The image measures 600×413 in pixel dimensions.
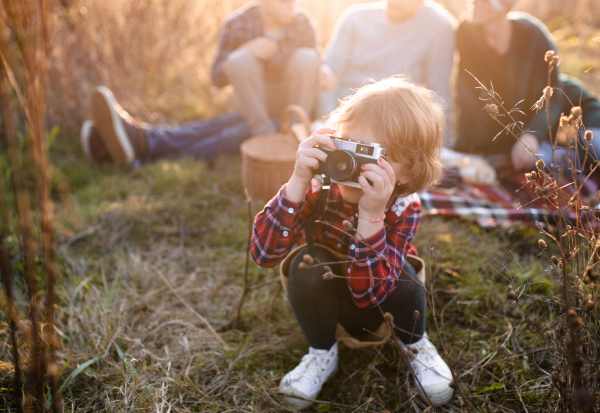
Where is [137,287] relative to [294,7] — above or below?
below

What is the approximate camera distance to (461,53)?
117 inches

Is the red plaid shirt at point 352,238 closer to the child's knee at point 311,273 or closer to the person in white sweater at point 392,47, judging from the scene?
the child's knee at point 311,273

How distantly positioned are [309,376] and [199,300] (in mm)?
653

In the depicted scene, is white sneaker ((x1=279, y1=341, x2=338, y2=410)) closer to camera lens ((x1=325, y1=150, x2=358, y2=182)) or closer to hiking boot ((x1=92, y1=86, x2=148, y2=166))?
camera lens ((x1=325, y1=150, x2=358, y2=182))

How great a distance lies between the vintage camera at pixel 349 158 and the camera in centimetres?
115

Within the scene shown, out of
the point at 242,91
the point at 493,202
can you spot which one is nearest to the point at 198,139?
the point at 242,91

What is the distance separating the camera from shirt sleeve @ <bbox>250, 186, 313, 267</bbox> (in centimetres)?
130

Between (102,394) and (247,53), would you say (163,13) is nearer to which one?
(247,53)

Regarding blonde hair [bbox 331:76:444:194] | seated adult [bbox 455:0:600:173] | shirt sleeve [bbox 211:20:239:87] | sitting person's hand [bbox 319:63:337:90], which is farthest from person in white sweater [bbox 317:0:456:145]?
blonde hair [bbox 331:76:444:194]

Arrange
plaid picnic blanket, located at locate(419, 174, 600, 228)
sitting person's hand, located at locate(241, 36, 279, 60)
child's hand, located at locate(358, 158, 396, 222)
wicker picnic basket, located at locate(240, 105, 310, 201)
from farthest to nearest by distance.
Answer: sitting person's hand, located at locate(241, 36, 279, 60) → wicker picnic basket, located at locate(240, 105, 310, 201) → plaid picnic blanket, located at locate(419, 174, 600, 228) → child's hand, located at locate(358, 158, 396, 222)

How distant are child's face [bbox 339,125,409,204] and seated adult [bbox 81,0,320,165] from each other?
1.86 m

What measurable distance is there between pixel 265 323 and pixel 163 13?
128 inches

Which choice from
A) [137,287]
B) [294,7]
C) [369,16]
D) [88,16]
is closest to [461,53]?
[369,16]

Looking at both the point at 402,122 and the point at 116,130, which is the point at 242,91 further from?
the point at 402,122
